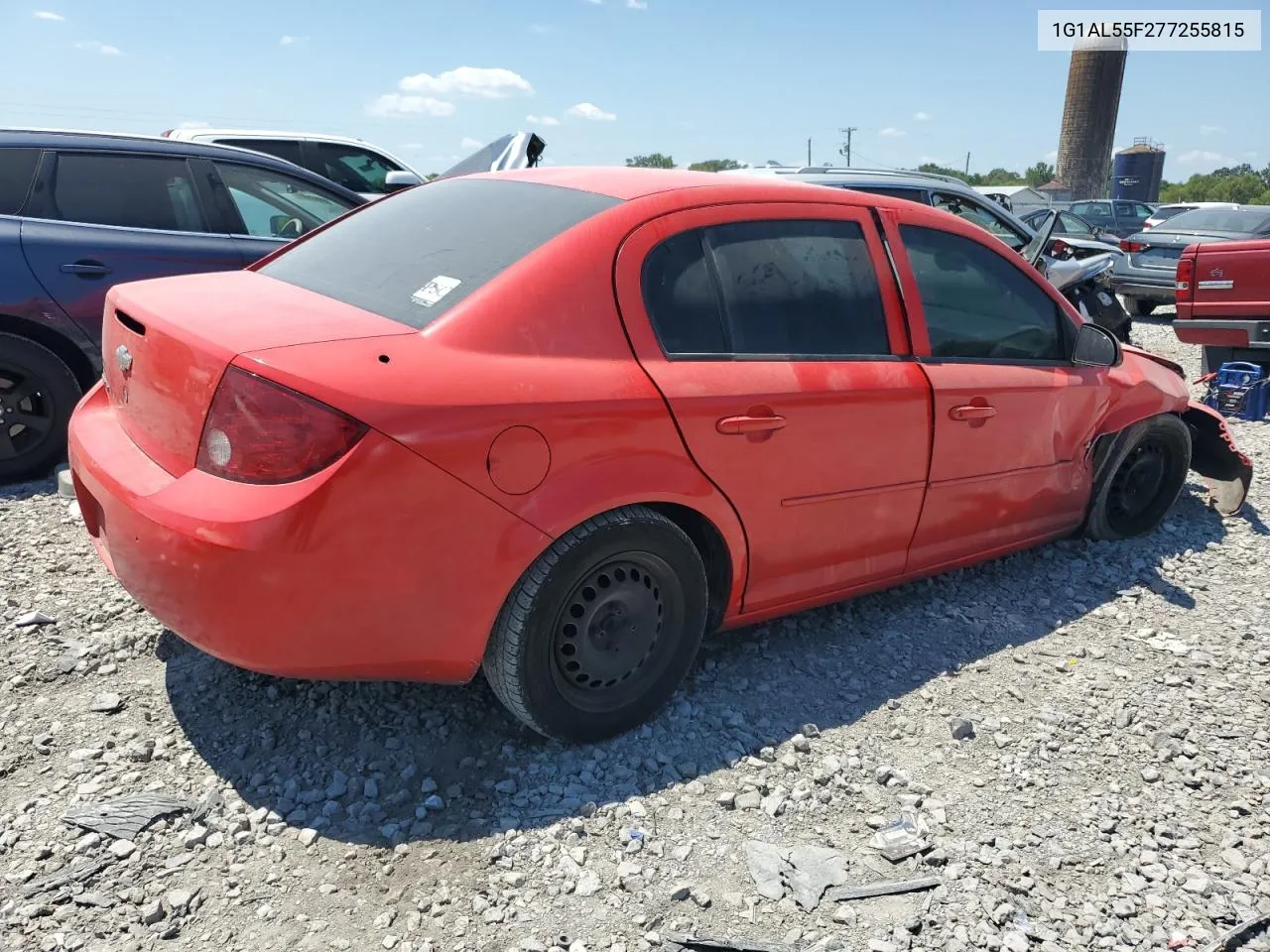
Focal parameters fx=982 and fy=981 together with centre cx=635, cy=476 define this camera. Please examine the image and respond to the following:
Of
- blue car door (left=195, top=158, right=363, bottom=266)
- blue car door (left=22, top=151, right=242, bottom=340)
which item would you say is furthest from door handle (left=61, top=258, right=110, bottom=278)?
blue car door (left=195, top=158, right=363, bottom=266)

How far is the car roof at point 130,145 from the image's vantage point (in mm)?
5051

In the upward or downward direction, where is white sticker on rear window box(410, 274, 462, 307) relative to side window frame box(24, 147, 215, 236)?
downward

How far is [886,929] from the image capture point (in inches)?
90.3

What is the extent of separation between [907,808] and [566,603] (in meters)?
1.11

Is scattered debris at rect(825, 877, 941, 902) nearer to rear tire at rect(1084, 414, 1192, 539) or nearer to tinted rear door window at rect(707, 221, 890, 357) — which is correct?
tinted rear door window at rect(707, 221, 890, 357)

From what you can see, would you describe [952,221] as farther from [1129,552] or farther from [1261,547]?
[1261,547]

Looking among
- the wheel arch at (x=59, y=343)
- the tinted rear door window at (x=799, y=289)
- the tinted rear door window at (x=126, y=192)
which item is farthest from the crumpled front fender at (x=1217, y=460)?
the wheel arch at (x=59, y=343)

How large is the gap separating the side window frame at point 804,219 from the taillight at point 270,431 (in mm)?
976

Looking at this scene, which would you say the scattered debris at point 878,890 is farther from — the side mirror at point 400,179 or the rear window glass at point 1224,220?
the rear window glass at point 1224,220

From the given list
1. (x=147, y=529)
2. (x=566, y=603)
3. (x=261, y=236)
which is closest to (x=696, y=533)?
(x=566, y=603)

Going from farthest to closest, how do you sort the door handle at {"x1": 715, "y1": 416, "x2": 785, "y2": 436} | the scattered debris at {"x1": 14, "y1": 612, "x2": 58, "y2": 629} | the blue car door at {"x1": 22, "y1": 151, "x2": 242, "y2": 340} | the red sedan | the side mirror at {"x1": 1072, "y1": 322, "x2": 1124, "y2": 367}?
the blue car door at {"x1": 22, "y1": 151, "x2": 242, "y2": 340}
the side mirror at {"x1": 1072, "y1": 322, "x2": 1124, "y2": 367}
the scattered debris at {"x1": 14, "y1": 612, "x2": 58, "y2": 629}
the door handle at {"x1": 715, "y1": 416, "x2": 785, "y2": 436}
the red sedan

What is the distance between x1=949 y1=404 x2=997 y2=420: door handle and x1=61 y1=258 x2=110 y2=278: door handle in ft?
13.6

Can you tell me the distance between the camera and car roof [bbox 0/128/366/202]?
505 centimetres

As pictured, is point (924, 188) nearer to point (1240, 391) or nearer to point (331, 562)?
point (1240, 391)
